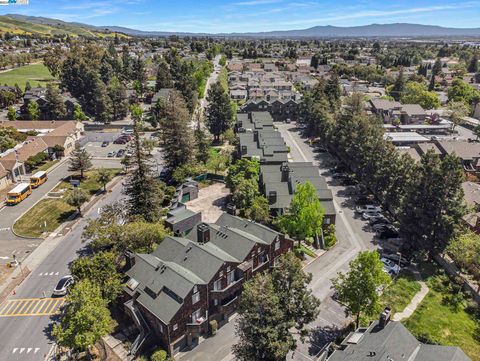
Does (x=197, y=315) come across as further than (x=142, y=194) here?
No

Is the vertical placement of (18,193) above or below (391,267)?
above

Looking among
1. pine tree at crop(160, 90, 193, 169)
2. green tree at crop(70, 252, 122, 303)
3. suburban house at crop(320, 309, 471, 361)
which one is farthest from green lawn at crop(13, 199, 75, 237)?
suburban house at crop(320, 309, 471, 361)

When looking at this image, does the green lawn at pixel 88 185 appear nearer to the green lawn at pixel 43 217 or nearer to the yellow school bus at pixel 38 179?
the yellow school bus at pixel 38 179

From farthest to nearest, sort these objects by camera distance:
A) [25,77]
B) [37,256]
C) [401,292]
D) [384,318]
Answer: [25,77]
[37,256]
[401,292]
[384,318]

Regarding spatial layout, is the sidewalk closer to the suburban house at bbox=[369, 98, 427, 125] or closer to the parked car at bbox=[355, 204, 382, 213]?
the parked car at bbox=[355, 204, 382, 213]

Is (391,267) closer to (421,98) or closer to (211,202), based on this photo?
(211,202)

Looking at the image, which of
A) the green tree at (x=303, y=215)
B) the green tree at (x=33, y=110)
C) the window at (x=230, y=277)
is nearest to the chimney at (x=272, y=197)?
the green tree at (x=303, y=215)

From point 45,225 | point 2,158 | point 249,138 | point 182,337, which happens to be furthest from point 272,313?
point 2,158

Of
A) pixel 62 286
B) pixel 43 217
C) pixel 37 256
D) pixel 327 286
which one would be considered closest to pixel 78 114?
pixel 43 217
